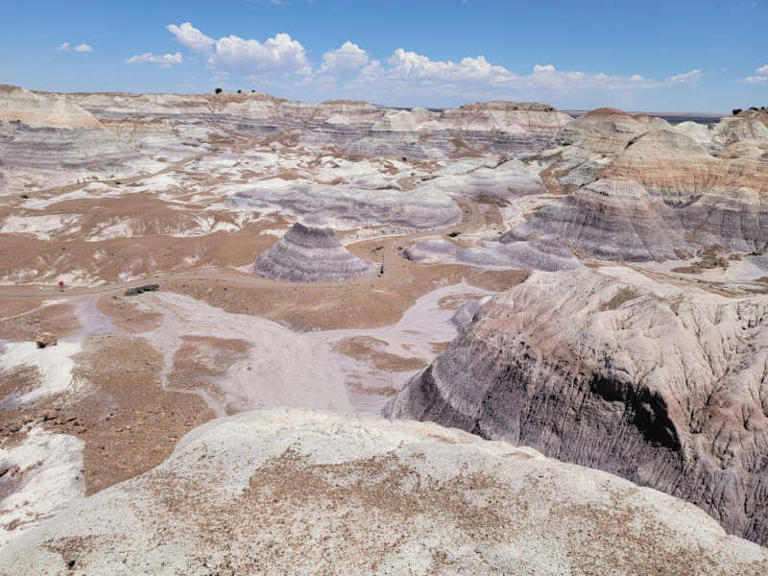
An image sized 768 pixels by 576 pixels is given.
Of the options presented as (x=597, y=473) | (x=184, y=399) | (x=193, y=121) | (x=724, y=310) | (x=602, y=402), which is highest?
(x=193, y=121)

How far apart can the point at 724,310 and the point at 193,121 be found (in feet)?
618

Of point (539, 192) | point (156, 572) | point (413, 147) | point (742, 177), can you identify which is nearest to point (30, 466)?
point (156, 572)

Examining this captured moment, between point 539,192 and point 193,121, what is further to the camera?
point 193,121

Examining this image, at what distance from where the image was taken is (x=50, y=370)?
27750 mm

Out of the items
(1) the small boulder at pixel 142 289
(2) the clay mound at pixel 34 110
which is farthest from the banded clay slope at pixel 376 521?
(2) the clay mound at pixel 34 110

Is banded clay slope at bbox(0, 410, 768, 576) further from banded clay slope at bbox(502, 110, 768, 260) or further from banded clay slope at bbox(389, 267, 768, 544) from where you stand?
banded clay slope at bbox(502, 110, 768, 260)

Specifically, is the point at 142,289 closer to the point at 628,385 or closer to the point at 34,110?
the point at 628,385

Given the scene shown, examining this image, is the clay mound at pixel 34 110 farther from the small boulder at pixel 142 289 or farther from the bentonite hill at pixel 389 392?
the small boulder at pixel 142 289

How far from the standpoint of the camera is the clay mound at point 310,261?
5194 centimetres

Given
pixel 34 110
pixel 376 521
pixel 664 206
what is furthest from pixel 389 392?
pixel 34 110

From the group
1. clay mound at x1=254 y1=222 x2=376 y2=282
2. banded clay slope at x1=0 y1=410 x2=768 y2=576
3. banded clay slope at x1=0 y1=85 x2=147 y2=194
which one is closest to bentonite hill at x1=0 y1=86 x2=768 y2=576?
banded clay slope at x1=0 y1=410 x2=768 y2=576

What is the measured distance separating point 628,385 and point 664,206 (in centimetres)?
6725

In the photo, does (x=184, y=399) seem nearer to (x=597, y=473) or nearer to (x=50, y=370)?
(x=50, y=370)

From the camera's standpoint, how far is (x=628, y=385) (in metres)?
17.9
